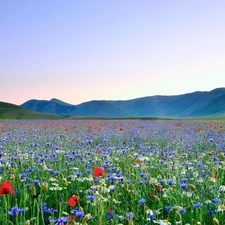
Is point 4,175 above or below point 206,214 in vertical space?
above

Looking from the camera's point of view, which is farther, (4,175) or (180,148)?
(180,148)

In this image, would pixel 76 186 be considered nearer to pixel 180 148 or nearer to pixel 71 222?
pixel 71 222

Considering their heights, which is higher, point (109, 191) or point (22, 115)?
point (22, 115)

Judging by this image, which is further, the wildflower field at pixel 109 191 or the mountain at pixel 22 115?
the mountain at pixel 22 115

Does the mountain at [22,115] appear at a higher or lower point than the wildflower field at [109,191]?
higher

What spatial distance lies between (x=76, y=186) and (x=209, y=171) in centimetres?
228

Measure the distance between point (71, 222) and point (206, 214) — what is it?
1727mm

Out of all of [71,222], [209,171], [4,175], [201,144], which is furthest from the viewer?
[201,144]

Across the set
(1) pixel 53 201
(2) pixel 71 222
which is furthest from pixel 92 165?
(2) pixel 71 222

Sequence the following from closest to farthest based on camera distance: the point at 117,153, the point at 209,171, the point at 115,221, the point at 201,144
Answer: the point at 115,221 → the point at 209,171 → the point at 117,153 → the point at 201,144

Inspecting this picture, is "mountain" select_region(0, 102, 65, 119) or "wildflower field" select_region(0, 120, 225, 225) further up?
"mountain" select_region(0, 102, 65, 119)

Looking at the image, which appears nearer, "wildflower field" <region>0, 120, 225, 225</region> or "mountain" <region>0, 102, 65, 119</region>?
"wildflower field" <region>0, 120, 225, 225</region>

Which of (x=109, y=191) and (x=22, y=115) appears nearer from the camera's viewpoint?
(x=109, y=191)

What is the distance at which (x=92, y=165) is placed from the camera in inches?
219
